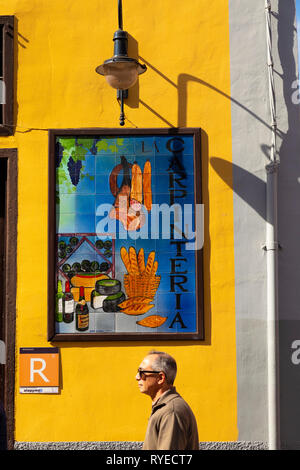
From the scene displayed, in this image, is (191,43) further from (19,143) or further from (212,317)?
(212,317)

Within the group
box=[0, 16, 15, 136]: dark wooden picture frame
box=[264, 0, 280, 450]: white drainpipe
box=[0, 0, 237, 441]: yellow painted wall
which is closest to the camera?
box=[264, 0, 280, 450]: white drainpipe

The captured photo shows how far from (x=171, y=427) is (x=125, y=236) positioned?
396 cm

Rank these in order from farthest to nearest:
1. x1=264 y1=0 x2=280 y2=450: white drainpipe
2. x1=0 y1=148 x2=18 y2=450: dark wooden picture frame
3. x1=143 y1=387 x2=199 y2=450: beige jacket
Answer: x1=0 y1=148 x2=18 y2=450: dark wooden picture frame, x1=264 y1=0 x2=280 y2=450: white drainpipe, x1=143 y1=387 x2=199 y2=450: beige jacket

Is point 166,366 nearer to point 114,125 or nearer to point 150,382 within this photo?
point 150,382

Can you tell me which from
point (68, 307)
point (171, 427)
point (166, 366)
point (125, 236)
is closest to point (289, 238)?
point (125, 236)

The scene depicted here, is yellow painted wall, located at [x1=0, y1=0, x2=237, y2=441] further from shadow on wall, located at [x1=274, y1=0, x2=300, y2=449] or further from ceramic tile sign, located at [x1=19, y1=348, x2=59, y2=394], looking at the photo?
shadow on wall, located at [x1=274, y1=0, x2=300, y2=449]

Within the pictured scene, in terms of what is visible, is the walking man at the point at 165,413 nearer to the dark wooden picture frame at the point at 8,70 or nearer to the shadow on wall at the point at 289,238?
the shadow on wall at the point at 289,238

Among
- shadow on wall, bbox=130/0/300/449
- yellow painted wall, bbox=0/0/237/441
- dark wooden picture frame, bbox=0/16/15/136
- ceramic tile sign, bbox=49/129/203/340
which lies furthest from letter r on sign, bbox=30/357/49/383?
dark wooden picture frame, bbox=0/16/15/136

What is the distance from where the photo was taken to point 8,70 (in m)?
8.41

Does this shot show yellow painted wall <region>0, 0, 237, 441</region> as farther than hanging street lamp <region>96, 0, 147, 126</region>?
Yes

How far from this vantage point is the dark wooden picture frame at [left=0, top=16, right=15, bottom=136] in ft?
27.5

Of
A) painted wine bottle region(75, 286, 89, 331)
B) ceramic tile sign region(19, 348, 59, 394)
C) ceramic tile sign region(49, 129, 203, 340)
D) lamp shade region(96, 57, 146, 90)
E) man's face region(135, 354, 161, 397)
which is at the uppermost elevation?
lamp shade region(96, 57, 146, 90)

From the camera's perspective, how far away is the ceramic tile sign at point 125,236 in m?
8.09

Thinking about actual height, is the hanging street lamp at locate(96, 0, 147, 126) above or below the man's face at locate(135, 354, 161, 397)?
above
